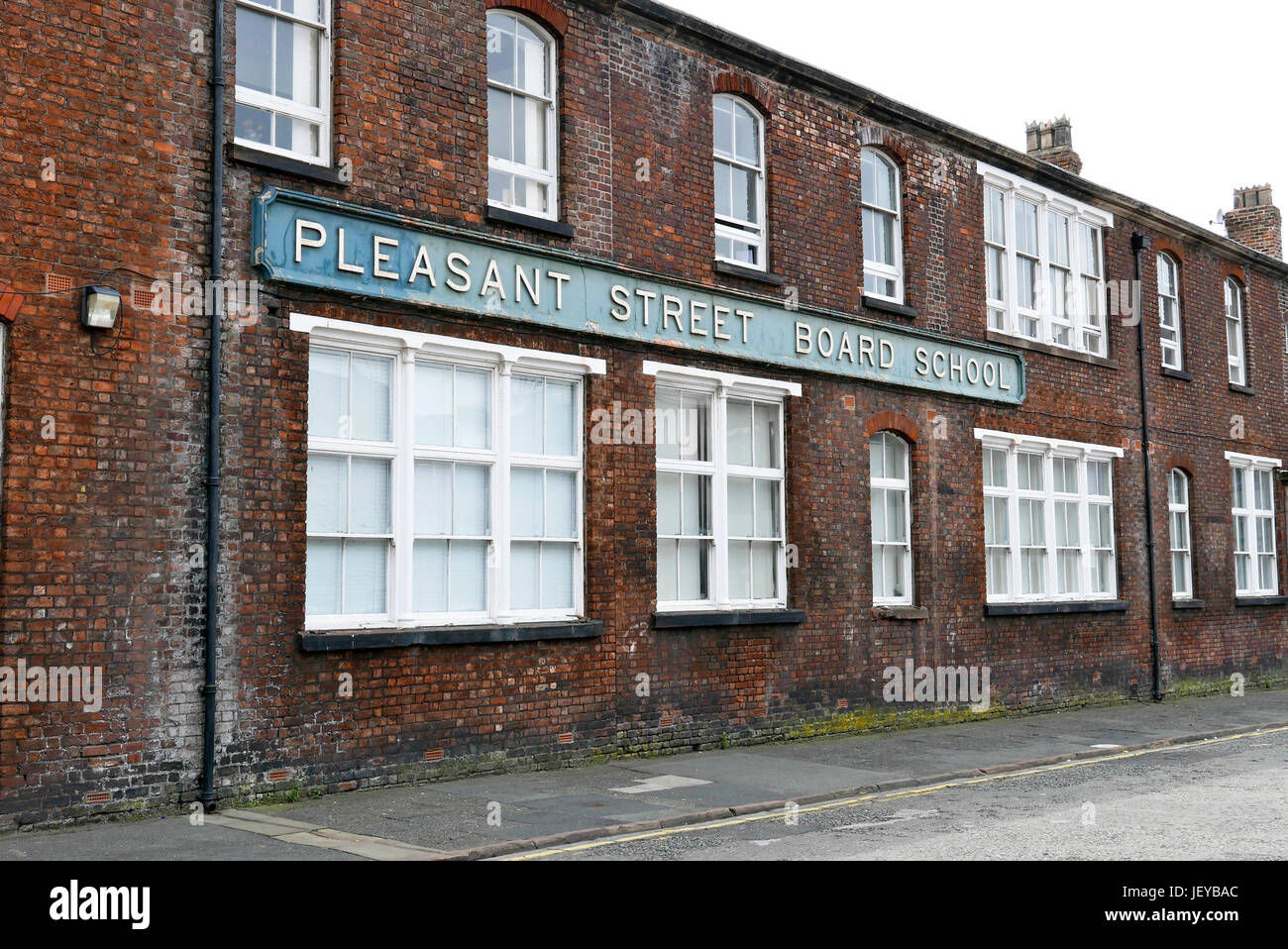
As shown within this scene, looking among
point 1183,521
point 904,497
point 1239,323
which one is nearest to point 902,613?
point 904,497

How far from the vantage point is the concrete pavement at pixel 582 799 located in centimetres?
873

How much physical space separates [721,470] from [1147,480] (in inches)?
397

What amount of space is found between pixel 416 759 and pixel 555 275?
4839 millimetres

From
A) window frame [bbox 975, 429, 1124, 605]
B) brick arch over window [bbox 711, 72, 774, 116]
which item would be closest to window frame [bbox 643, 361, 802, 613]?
brick arch over window [bbox 711, 72, 774, 116]

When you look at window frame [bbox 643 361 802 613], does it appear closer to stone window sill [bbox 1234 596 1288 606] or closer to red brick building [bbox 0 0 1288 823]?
red brick building [bbox 0 0 1288 823]

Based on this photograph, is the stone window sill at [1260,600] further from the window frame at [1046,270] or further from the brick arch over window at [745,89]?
the brick arch over window at [745,89]

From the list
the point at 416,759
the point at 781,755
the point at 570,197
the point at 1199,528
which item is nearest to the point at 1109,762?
the point at 781,755

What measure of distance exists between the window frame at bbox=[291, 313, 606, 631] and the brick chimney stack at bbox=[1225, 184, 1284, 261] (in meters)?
20.2

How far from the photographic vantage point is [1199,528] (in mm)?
23234

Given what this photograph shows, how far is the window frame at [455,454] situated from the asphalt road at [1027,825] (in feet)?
11.0

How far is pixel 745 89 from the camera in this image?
15.5 meters

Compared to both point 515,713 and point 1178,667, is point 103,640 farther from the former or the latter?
point 1178,667

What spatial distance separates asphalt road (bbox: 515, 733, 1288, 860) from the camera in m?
8.48

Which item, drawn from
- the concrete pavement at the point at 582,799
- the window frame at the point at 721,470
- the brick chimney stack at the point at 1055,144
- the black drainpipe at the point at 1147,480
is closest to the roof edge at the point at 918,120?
the black drainpipe at the point at 1147,480
